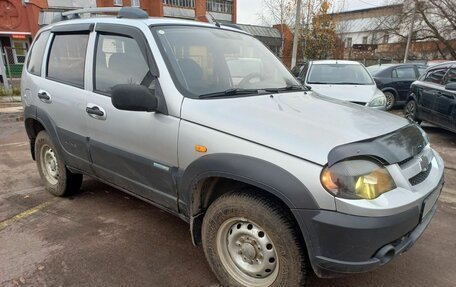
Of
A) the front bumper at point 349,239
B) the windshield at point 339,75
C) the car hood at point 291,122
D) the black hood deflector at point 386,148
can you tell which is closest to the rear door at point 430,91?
the windshield at point 339,75

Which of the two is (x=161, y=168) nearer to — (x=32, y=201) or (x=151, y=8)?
(x=32, y=201)

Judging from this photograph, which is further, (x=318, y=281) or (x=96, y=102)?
(x=96, y=102)

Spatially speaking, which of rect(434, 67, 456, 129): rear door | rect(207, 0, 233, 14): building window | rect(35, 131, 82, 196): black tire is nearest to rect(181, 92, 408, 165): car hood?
rect(35, 131, 82, 196): black tire

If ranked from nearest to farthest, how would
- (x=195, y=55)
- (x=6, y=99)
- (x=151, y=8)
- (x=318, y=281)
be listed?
(x=318, y=281), (x=195, y=55), (x=6, y=99), (x=151, y=8)

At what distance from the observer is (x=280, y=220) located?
2168mm

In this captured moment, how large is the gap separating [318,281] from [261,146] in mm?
1290

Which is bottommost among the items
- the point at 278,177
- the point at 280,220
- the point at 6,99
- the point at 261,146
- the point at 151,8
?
the point at 6,99

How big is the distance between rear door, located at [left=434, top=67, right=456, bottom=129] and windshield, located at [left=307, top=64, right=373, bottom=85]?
4.66 feet

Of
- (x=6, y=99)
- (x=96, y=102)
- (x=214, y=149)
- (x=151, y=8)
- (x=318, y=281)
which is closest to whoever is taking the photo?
(x=214, y=149)

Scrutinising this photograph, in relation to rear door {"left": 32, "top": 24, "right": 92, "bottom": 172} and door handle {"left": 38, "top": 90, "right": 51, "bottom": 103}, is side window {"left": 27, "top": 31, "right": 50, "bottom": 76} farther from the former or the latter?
door handle {"left": 38, "top": 90, "right": 51, "bottom": 103}

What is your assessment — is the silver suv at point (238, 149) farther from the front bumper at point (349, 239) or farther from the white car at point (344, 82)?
the white car at point (344, 82)

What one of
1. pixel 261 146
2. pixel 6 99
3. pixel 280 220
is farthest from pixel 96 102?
pixel 6 99

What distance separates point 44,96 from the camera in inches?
153

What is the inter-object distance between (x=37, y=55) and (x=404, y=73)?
1117 cm
